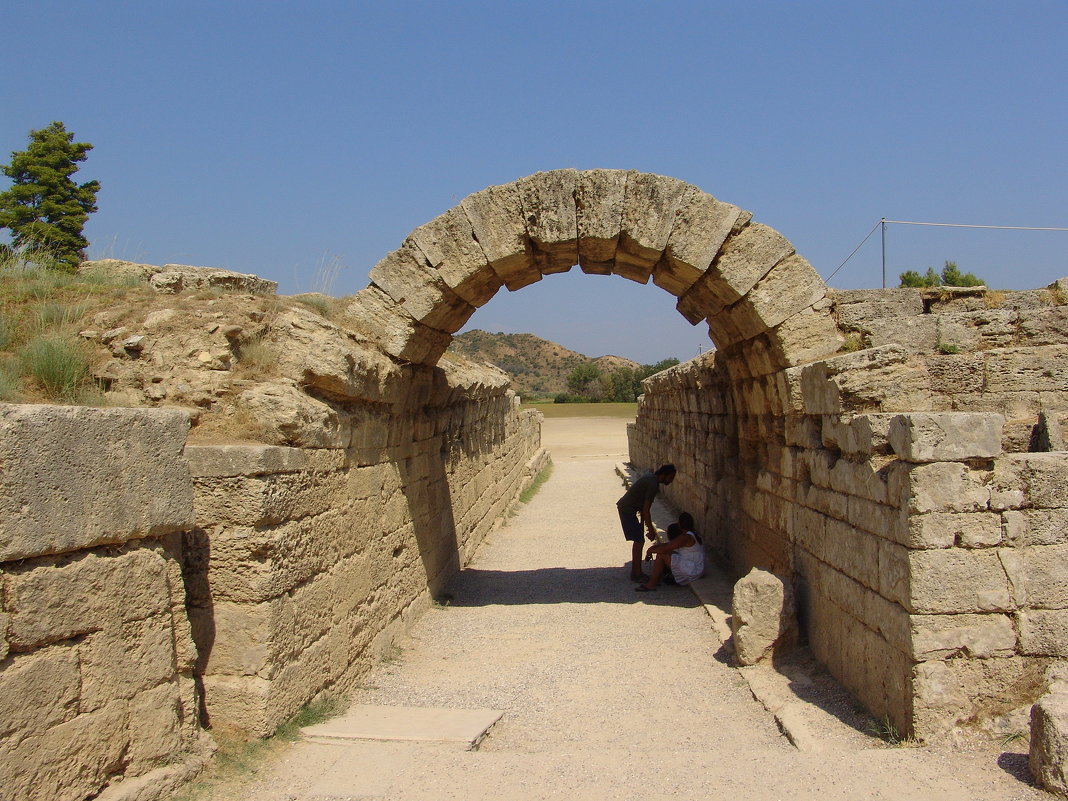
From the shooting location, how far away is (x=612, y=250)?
21.6ft

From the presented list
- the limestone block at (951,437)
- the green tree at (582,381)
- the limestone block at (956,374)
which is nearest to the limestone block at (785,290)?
the limestone block at (956,374)

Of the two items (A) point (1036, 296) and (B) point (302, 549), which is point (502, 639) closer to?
(B) point (302, 549)

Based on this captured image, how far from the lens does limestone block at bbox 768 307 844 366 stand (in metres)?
5.98

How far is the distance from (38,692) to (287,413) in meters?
2.03

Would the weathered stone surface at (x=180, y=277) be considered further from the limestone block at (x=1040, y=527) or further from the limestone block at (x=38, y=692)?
the limestone block at (x=1040, y=527)

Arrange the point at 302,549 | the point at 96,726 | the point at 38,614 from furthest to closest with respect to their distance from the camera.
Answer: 1. the point at 302,549
2. the point at 96,726
3. the point at 38,614

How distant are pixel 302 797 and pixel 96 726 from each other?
3.28 ft

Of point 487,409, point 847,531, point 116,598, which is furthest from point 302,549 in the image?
point 487,409

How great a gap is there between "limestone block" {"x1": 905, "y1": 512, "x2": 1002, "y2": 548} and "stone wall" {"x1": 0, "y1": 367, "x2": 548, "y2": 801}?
3.41 meters

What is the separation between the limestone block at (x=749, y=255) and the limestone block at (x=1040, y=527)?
107 inches

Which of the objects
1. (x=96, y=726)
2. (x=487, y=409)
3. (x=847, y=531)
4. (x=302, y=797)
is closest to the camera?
(x=96, y=726)

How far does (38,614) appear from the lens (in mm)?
2916

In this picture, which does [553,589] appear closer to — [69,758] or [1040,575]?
[1040,575]

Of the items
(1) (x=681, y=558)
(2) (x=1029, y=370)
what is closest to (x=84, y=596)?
(2) (x=1029, y=370)
